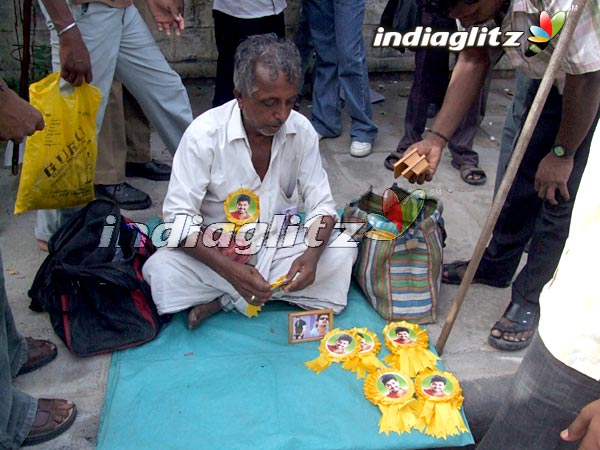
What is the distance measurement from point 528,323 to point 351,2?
236 cm

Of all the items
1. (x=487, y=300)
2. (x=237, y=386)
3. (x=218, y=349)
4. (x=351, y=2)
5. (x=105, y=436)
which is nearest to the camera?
(x=105, y=436)

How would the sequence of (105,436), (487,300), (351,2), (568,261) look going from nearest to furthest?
(568,261) < (105,436) < (487,300) < (351,2)

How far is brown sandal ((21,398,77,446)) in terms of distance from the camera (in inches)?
88.7

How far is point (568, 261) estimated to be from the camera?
147 cm

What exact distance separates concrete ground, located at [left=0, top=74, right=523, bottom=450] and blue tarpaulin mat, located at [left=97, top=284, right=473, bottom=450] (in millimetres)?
139

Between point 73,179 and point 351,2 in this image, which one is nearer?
point 73,179

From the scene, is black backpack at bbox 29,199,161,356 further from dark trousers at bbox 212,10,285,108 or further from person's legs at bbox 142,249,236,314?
dark trousers at bbox 212,10,285,108

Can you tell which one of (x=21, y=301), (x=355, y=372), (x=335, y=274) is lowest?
(x=21, y=301)

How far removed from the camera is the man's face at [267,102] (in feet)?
8.20

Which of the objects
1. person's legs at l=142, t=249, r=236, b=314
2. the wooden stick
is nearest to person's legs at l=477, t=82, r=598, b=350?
the wooden stick

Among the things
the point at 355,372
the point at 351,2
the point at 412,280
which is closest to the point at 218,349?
the point at 355,372

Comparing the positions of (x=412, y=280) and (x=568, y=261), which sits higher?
(x=568, y=261)

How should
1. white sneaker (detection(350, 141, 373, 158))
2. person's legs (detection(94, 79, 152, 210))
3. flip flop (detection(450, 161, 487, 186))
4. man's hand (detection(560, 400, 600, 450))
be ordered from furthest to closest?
white sneaker (detection(350, 141, 373, 158)) < flip flop (detection(450, 161, 487, 186)) < person's legs (detection(94, 79, 152, 210)) < man's hand (detection(560, 400, 600, 450))

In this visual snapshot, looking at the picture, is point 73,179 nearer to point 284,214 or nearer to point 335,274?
point 284,214
